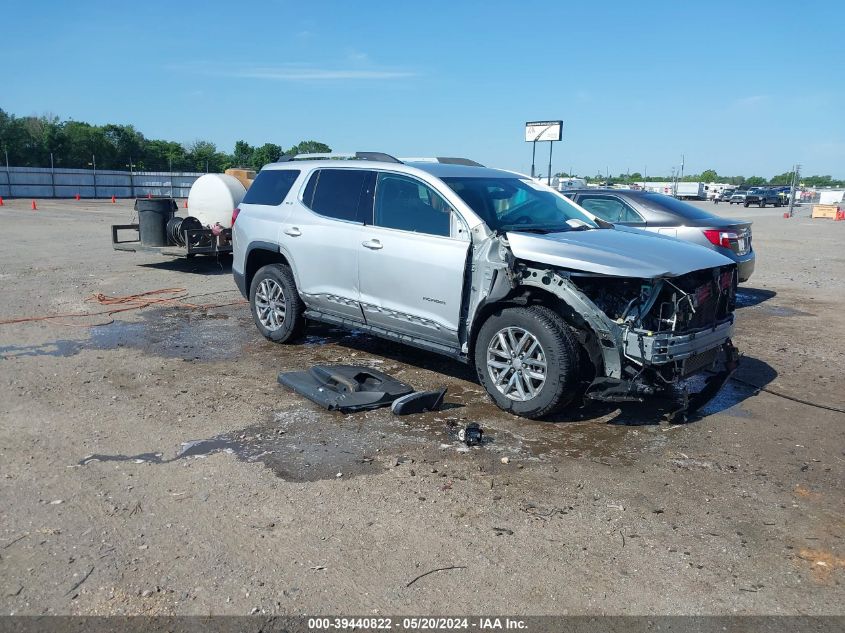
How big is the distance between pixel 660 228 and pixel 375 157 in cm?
493

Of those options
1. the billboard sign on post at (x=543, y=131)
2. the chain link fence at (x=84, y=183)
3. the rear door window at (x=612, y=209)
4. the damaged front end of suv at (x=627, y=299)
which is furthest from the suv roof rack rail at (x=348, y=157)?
the chain link fence at (x=84, y=183)

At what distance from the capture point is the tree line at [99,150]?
2184 inches

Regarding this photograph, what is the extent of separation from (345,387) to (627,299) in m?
2.38

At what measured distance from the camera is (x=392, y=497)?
3.99 metres

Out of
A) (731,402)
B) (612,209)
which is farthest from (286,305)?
(612,209)

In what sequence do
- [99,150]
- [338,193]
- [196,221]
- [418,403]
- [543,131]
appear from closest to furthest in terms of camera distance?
[418,403] → [338,193] → [196,221] → [543,131] → [99,150]

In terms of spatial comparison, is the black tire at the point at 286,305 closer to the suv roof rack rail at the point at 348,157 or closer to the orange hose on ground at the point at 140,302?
the suv roof rack rail at the point at 348,157

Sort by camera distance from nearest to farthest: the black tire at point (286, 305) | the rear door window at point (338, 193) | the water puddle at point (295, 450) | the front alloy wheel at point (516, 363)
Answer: the water puddle at point (295, 450) < the front alloy wheel at point (516, 363) < the rear door window at point (338, 193) < the black tire at point (286, 305)

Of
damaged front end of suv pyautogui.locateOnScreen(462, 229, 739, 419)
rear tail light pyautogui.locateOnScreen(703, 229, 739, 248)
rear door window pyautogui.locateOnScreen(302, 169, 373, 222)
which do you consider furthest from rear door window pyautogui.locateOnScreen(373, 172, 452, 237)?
rear tail light pyautogui.locateOnScreen(703, 229, 739, 248)

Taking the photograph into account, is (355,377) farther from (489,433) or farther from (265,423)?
(489,433)

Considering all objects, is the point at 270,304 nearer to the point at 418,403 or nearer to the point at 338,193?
the point at 338,193

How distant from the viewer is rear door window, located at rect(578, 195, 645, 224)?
33.0ft

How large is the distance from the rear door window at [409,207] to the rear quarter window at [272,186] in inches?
56.0

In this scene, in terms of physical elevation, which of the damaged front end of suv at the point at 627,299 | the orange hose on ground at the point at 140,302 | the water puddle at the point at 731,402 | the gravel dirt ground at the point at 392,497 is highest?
the damaged front end of suv at the point at 627,299
